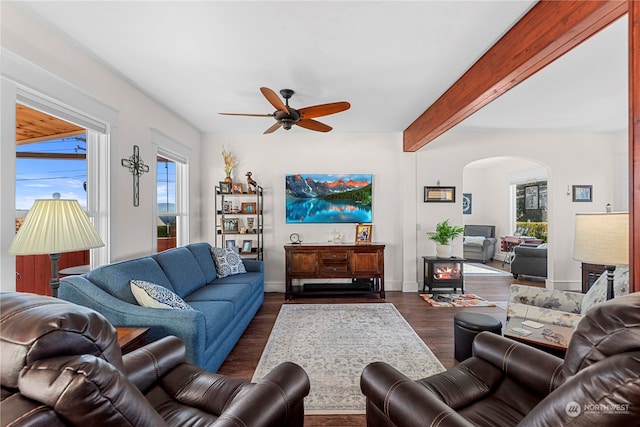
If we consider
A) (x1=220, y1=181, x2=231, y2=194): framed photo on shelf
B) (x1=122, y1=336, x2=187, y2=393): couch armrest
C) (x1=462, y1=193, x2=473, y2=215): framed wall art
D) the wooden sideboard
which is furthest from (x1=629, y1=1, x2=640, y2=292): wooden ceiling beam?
(x1=462, y1=193, x2=473, y2=215): framed wall art

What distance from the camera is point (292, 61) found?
2434 mm

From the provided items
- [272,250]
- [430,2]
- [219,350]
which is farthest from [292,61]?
[272,250]

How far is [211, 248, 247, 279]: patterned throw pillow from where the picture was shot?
12.0ft

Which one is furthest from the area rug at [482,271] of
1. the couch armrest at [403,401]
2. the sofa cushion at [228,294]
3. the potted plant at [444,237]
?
the couch armrest at [403,401]

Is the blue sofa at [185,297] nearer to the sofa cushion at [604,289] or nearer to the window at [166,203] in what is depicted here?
the window at [166,203]

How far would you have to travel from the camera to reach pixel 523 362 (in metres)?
1.38

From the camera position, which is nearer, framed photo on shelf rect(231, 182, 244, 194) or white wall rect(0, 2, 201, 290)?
white wall rect(0, 2, 201, 290)

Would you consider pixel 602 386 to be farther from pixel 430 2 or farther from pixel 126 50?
pixel 126 50

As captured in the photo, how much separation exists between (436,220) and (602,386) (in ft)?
14.1

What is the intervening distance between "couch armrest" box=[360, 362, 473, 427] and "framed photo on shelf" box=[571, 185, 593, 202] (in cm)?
551

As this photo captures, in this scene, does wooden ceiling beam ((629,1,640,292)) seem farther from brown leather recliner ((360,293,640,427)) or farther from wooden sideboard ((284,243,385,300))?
wooden sideboard ((284,243,385,300))

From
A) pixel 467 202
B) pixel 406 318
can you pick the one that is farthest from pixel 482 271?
pixel 406 318

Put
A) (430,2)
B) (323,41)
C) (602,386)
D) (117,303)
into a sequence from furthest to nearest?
(323,41) → (117,303) → (430,2) → (602,386)

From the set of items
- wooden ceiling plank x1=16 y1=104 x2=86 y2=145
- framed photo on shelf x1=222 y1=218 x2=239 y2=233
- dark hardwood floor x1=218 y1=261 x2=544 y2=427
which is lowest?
dark hardwood floor x1=218 y1=261 x2=544 y2=427
